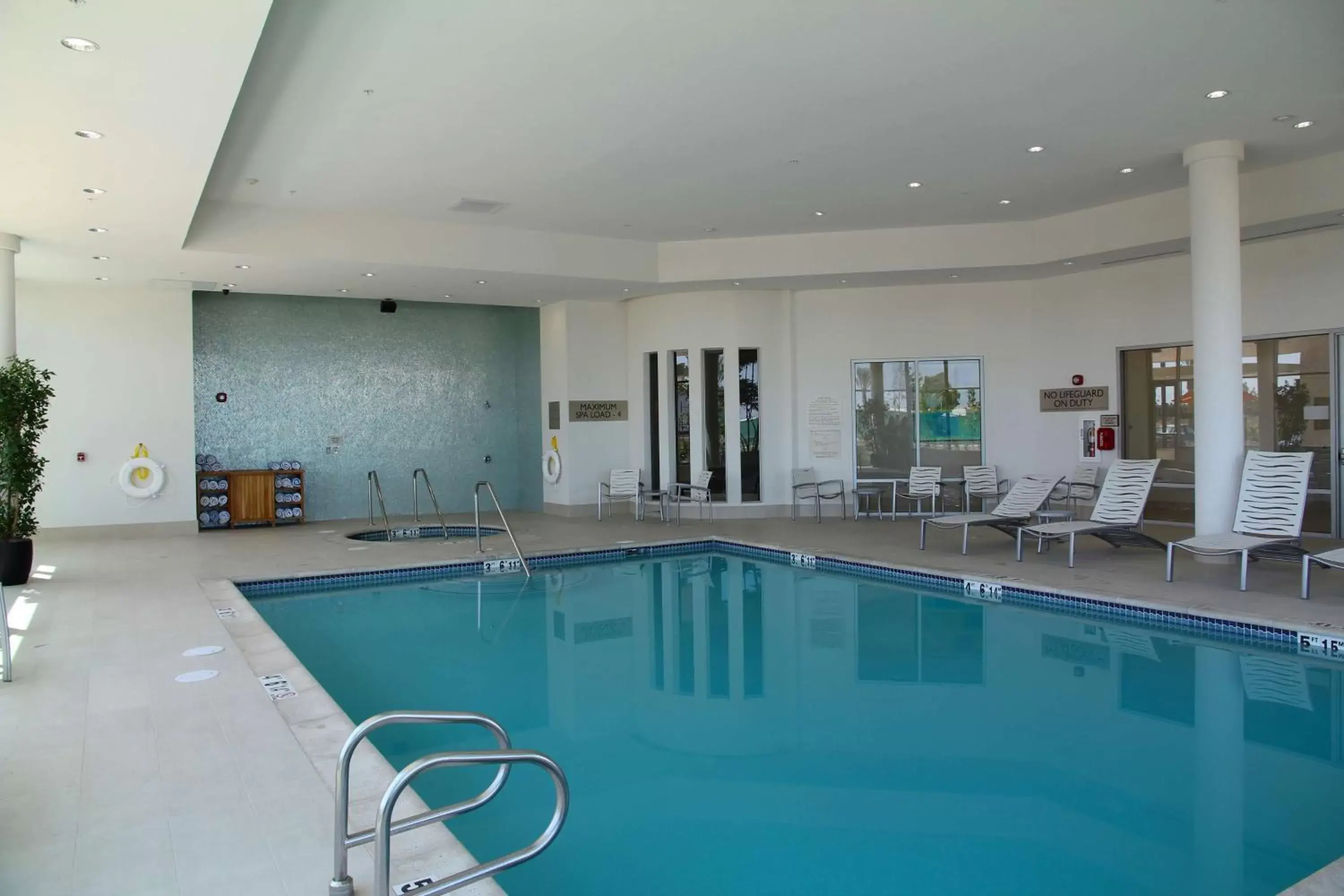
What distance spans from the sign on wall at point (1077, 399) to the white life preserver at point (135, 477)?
10.5m

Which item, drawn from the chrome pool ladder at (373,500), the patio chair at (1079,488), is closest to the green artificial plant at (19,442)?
the chrome pool ladder at (373,500)

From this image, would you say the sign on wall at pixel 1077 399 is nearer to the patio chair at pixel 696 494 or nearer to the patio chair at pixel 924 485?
the patio chair at pixel 924 485

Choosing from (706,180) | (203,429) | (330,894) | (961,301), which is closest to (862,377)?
(961,301)

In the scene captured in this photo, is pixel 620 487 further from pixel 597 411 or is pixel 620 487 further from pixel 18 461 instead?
pixel 18 461

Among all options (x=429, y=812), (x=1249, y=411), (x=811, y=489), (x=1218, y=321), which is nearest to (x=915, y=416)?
(x=811, y=489)

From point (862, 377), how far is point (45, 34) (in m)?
9.63

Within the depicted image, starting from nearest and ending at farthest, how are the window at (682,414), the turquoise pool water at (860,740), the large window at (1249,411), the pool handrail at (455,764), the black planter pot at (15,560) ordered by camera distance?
1. the pool handrail at (455,764)
2. the turquoise pool water at (860,740)
3. the black planter pot at (15,560)
4. the large window at (1249,411)
5. the window at (682,414)

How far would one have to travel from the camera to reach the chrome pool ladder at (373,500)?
11.6 meters

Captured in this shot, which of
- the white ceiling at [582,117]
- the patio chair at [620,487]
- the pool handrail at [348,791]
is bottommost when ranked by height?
the pool handrail at [348,791]

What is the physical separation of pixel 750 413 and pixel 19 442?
775 cm

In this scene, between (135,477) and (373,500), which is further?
(373,500)

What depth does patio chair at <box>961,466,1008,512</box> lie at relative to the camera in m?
11.4

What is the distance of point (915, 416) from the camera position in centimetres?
1202

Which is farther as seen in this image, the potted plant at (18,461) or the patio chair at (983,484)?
the patio chair at (983,484)
